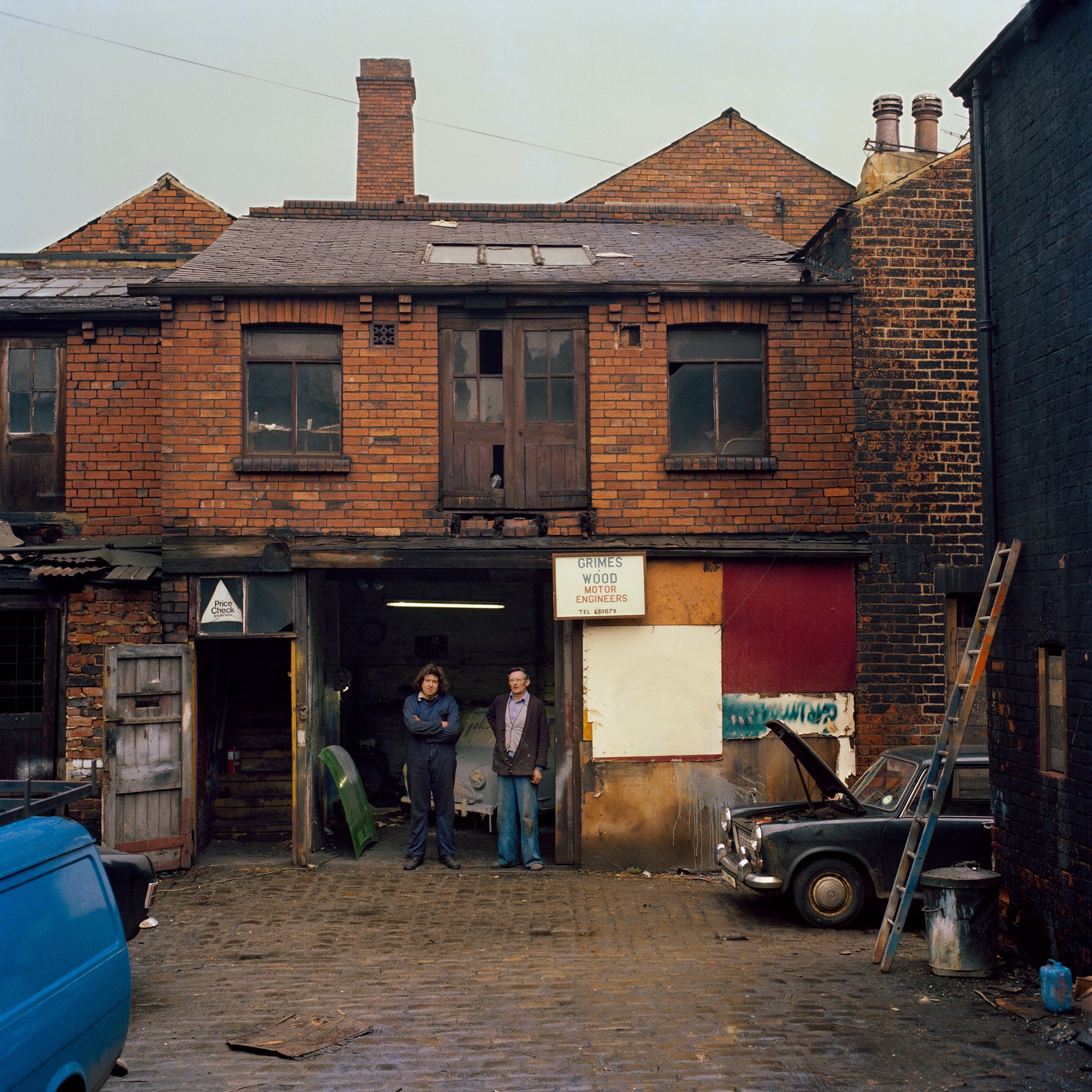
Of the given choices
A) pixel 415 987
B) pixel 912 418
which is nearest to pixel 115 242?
pixel 912 418

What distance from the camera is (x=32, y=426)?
12125mm

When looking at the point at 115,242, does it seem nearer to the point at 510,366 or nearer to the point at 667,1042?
the point at 510,366

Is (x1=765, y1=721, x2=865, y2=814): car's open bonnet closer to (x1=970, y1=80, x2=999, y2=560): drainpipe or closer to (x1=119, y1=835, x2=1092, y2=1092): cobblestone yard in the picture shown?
(x1=119, y1=835, x2=1092, y2=1092): cobblestone yard

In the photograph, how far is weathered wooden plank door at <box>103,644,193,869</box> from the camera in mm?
10625

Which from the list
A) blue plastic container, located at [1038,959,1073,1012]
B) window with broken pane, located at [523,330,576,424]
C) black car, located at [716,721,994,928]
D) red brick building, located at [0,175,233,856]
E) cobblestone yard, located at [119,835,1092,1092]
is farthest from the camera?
window with broken pane, located at [523,330,576,424]

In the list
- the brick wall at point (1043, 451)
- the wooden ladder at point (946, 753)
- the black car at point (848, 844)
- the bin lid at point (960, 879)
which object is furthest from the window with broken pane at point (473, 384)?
the bin lid at point (960, 879)

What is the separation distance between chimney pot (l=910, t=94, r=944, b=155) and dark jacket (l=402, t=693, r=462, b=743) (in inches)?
386

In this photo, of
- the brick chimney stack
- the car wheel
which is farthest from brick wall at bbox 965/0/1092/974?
the brick chimney stack

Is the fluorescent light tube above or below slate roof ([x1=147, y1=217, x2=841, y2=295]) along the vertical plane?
below

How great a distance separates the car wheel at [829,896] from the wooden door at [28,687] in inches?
313

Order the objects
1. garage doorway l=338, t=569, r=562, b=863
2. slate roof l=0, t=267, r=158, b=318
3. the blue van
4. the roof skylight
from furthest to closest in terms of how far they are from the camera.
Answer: garage doorway l=338, t=569, r=562, b=863, the roof skylight, slate roof l=0, t=267, r=158, b=318, the blue van

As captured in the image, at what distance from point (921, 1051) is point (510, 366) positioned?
7783mm

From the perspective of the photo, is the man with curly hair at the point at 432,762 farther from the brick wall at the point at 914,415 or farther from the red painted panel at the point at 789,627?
the brick wall at the point at 914,415

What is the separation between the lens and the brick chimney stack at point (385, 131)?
18312mm
